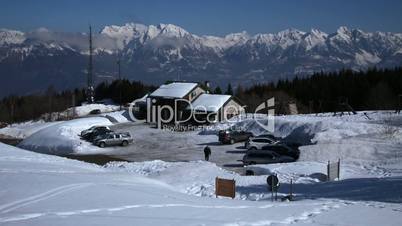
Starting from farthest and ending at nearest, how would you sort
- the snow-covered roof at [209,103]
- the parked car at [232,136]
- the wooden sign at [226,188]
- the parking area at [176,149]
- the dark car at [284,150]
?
the snow-covered roof at [209,103]
the parked car at [232,136]
the parking area at [176,149]
the dark car at [284,150]
the wooden sign at [226,188]

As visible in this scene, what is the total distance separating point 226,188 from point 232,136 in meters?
24.4

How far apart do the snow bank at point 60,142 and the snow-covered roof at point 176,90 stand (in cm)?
1239

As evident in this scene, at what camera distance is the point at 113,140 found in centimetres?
4884

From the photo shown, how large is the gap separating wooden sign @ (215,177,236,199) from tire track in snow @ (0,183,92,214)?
6.27 meters

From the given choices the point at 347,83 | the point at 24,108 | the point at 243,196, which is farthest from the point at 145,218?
the point at 24,108

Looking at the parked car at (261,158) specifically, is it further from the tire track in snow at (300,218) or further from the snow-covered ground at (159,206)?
the tire track in snow at (300,218)

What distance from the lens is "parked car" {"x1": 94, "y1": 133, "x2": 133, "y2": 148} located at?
48.7 metres

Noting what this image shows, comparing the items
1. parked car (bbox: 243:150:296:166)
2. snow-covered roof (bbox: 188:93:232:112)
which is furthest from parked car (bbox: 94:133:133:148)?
parked car (bbox: 243:150:296:166)

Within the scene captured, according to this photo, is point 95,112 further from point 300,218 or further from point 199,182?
point 300,218

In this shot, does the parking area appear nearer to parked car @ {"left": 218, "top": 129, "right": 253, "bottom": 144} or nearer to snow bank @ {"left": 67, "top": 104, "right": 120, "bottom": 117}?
parked car @ {"left": 218, "top": 129, "right": 253, "bottom": 144}

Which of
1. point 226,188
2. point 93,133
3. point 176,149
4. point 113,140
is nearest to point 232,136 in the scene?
point 176,149

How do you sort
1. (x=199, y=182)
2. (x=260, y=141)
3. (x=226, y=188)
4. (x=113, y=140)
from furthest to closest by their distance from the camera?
(x=113, y=140)
(x=260, y=141)
(x=199, y=182)
(x=226, y=188)

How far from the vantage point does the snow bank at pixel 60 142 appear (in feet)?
160

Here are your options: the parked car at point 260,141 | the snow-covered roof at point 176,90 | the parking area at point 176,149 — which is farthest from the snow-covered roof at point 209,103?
the parked car at point 260,141
